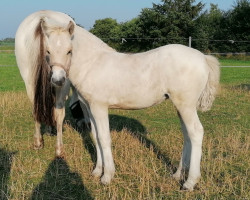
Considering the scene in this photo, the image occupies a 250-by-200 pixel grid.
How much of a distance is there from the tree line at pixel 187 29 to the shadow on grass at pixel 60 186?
30130 millimetres

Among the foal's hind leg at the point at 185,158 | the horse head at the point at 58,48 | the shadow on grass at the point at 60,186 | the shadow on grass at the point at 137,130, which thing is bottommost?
the shadow on grass at the point at 137,130

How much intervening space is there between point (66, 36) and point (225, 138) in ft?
12.3

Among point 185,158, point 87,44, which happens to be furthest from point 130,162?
point 87,44

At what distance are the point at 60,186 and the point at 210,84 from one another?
7.34ft

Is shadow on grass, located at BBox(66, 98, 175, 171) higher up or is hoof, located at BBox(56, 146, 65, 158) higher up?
hoof, located at BBox(56, 146, 65, 158)

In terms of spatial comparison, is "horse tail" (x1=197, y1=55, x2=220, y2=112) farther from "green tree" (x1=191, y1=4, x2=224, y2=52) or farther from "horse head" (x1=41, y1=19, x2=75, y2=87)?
"green tree" (x1=191, y1=4, x2=224, y2=52)

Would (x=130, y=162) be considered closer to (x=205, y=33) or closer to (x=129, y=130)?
(x=129, y=130)

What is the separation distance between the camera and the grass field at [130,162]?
3.64 meters

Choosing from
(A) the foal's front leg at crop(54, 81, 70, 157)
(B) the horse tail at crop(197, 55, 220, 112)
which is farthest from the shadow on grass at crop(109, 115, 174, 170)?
(A) the foal's front leg at crop(54, 81, 70, 157)

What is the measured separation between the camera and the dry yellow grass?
12.0 ft

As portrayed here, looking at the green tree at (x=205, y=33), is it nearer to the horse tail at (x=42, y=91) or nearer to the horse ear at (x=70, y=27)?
the horse tail at (x=42, y=91)

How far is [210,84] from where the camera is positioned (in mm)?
3791

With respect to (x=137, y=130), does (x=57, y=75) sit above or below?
above

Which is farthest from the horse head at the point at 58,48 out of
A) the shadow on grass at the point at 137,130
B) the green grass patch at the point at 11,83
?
the green grass patch at the point at 11,83
